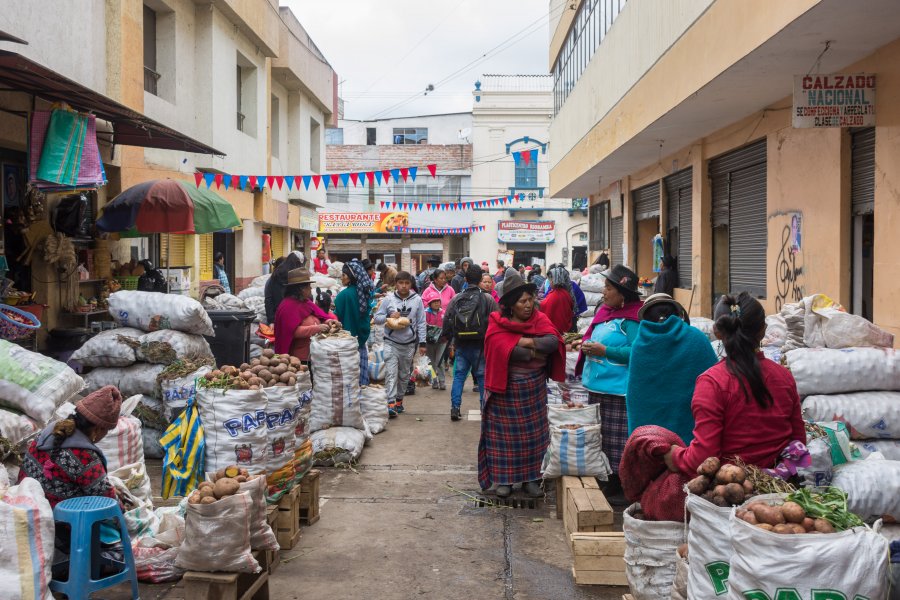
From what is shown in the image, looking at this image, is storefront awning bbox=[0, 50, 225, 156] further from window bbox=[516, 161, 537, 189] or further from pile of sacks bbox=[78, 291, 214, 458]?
window bbox=[516, 161, 537, 189]

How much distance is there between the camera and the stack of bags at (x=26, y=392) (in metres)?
5.16

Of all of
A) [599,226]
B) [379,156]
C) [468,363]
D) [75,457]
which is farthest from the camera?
[379,156]

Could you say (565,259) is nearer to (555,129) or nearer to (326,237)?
(326,237)

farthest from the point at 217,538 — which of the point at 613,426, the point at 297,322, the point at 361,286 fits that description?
the point at 361,286

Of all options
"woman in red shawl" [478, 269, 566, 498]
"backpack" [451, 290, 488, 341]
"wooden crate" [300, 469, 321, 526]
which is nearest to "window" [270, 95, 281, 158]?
"backpack" [451, 290, 488, 341]

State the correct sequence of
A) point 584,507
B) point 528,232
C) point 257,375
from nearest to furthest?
point 584,507
point 257,375
point 528,232

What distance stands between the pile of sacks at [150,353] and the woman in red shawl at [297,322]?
908 mm

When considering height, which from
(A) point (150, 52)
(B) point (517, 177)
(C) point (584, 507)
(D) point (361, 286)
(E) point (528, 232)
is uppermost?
(B) point (517, 177)

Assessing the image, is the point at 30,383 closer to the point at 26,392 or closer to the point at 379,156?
the point at 26,392

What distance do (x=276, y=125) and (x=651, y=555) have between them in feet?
68.5

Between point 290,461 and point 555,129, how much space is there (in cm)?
1984

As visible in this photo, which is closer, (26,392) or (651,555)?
(651,555)

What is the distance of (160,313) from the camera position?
823 cm

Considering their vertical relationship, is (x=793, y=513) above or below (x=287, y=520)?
above
